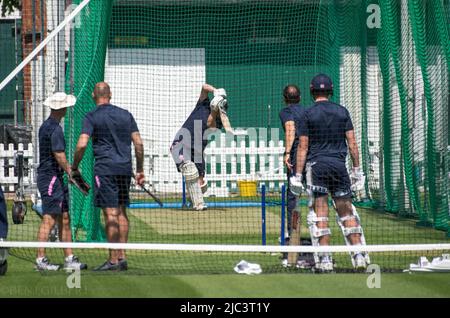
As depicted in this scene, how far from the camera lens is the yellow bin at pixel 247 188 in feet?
73.5

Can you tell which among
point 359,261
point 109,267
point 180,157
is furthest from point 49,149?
point 180,157

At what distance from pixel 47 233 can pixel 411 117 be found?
7298 millimetres

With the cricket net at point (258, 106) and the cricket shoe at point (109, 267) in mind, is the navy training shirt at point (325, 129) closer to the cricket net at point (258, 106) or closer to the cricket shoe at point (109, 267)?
the cricket net at point (258, 106)

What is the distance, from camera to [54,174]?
38.2 ft

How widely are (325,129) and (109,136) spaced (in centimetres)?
229

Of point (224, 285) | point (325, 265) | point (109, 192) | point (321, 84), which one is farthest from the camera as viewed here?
point (109, 192)

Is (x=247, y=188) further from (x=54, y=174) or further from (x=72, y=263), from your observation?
(x=72, y=263)

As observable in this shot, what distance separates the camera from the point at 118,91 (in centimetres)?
2234

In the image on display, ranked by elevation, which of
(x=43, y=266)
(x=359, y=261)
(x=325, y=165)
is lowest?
(x=43, y=266)

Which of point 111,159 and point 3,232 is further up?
point 111,159

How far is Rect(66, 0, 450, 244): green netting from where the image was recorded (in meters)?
14.9

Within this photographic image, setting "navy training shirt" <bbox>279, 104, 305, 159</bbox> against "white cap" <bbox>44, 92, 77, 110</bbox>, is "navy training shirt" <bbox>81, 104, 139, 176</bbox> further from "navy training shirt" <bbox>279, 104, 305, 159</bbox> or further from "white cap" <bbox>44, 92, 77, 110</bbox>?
"navy training shirt" <bbox>279, 104, 305, 159</bbox>

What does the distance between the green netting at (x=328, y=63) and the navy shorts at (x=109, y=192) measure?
2516 millimetres
